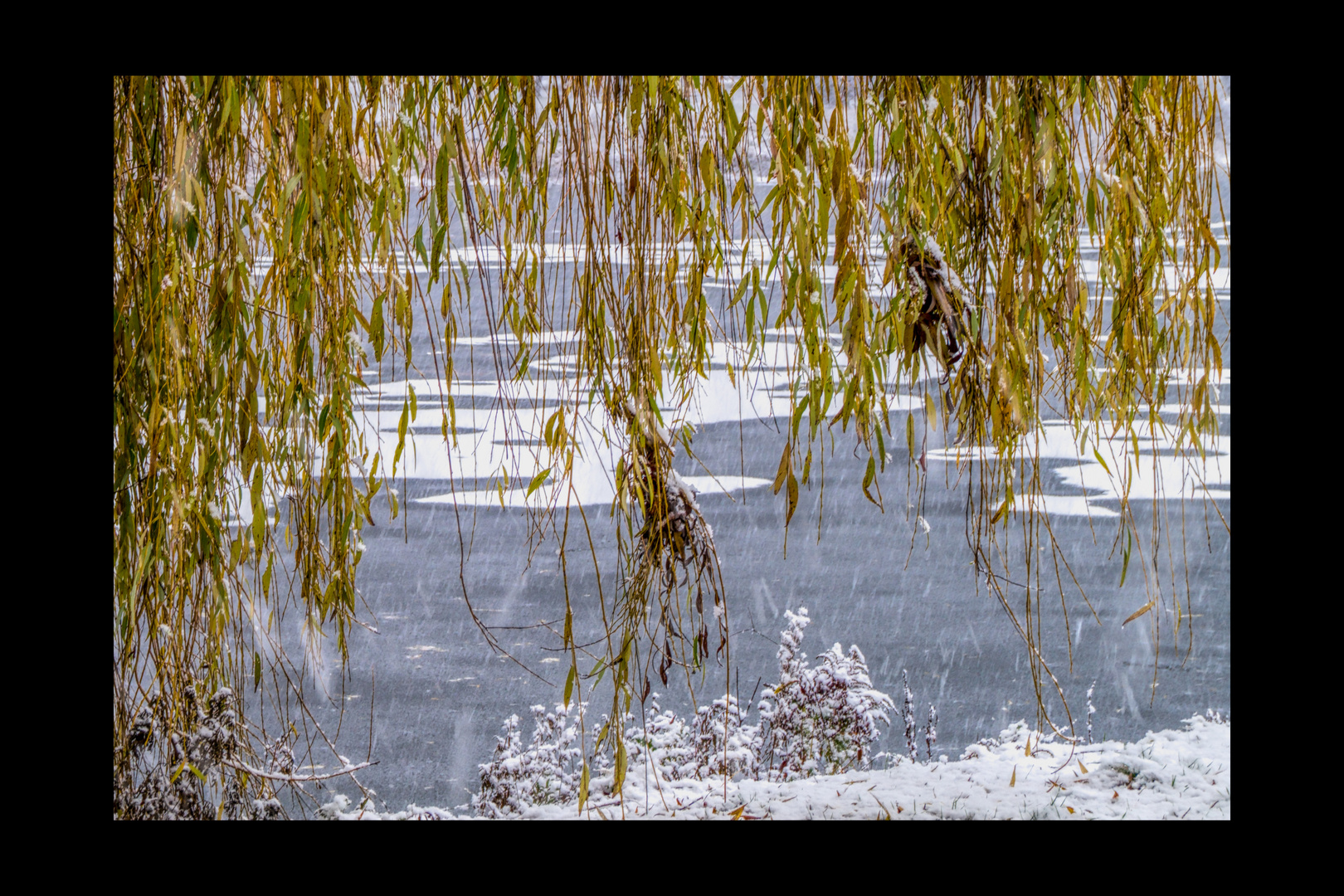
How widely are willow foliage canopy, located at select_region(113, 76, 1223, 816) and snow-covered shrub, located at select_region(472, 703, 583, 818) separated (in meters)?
0.32

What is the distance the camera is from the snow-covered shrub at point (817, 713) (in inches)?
77.2

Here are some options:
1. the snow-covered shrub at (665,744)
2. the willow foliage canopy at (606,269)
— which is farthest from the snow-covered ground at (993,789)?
the willow foliage canopy at (606,269)

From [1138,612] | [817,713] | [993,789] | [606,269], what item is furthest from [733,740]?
[606,269]

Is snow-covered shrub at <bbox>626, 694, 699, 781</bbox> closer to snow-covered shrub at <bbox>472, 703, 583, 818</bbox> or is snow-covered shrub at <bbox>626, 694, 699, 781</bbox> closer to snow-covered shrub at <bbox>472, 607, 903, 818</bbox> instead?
snow-covered shrub at <bbox>472, 607, 903, 818</bbox>

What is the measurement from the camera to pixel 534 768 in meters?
1.91

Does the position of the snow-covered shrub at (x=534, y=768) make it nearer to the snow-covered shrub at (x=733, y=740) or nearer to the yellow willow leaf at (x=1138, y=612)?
the snow-covered shrub at (x=733, y=740)

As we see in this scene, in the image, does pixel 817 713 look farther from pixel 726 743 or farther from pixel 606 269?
pixel 606 269

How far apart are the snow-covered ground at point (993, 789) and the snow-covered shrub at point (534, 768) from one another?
47mm

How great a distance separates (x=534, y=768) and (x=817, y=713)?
51 cm

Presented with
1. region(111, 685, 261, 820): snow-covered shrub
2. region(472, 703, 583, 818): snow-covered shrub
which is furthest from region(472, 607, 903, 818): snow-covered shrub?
region(111, 685, 261, 820): snow-covered shrub
